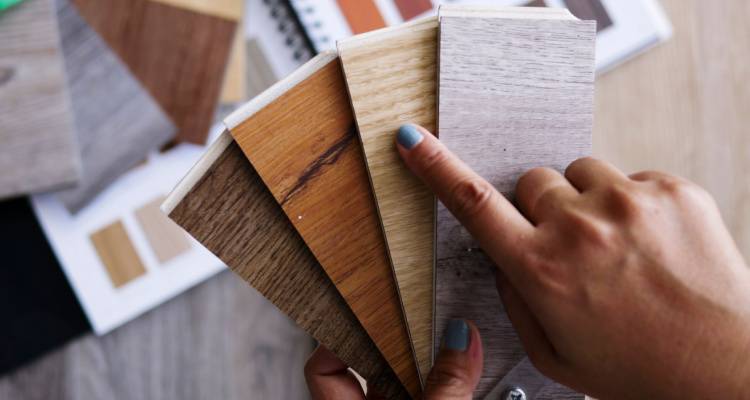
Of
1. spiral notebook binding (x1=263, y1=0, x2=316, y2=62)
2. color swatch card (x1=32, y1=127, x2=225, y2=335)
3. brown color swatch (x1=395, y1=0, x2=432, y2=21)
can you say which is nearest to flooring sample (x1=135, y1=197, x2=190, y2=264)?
color swatch card (x1=32, y1=127, x2=225, y2=335)

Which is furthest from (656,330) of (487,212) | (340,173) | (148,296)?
(148,296)

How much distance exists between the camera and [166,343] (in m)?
0.79

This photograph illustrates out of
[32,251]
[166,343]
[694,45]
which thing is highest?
[694,45]

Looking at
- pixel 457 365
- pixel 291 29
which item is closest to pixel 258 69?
pixel 291 29

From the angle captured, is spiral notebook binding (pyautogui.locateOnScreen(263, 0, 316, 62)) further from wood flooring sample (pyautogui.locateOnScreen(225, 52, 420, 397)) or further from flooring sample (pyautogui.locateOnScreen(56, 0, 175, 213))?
wood flooring sample (pyautogui.locateOnScreen(225, 52, 420, 397))

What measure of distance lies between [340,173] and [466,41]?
0.13 metres

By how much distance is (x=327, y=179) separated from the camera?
1.42ft

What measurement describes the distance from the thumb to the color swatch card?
1.33 ft

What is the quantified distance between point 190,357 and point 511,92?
58 cm

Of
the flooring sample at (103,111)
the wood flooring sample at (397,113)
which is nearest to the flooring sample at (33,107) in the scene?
the flooring sample at (103,111)

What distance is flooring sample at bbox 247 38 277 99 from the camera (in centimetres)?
77

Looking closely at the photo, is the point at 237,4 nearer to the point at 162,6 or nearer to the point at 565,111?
the point at 162,6

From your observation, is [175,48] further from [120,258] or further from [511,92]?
[511,92]

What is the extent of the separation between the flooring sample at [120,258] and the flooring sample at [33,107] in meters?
0.09
